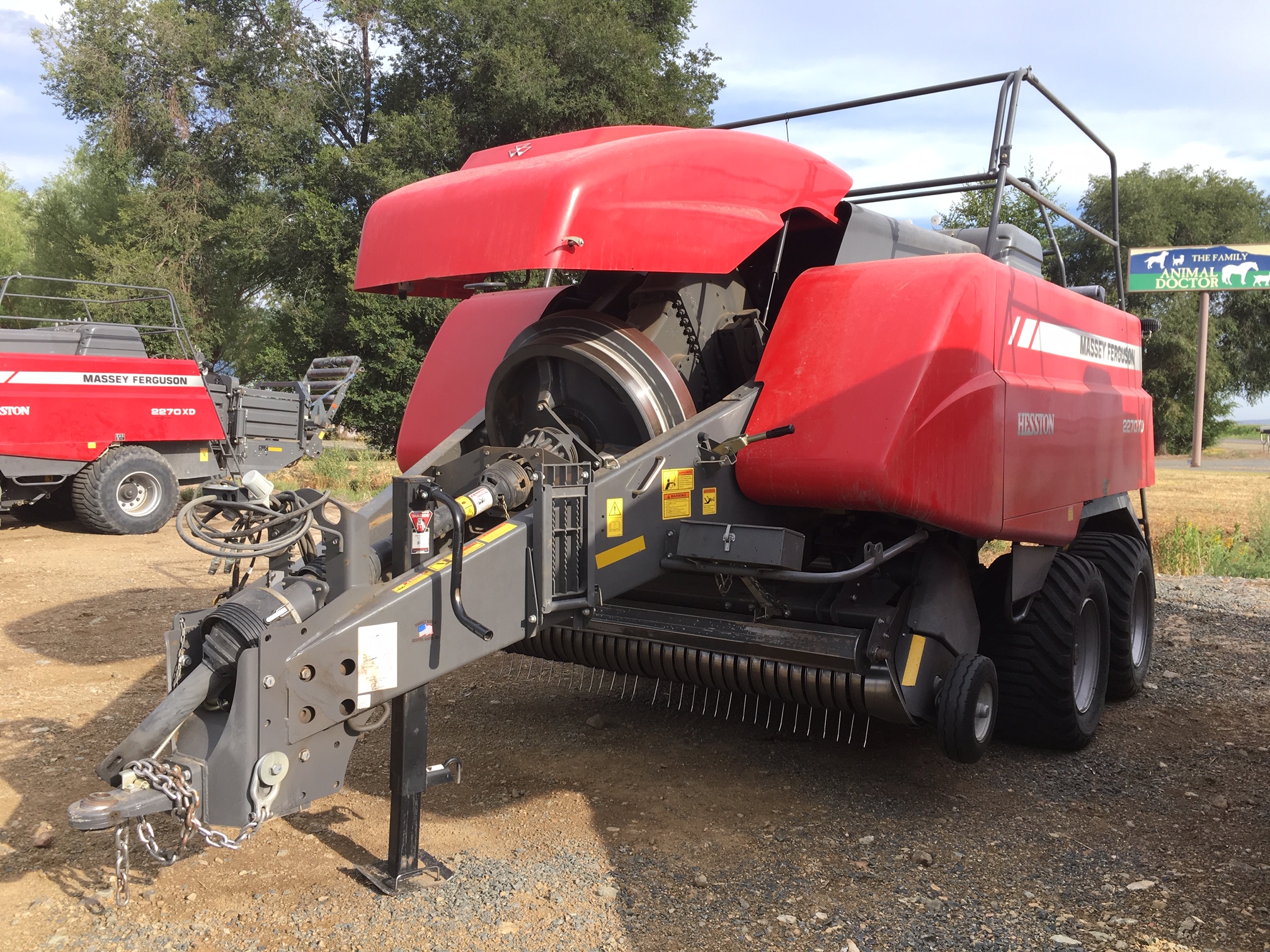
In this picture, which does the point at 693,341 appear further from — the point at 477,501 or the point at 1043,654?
the point at 1043,654

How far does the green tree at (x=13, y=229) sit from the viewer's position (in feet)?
105

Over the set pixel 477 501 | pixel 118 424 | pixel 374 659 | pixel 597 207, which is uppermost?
pixel 597 207

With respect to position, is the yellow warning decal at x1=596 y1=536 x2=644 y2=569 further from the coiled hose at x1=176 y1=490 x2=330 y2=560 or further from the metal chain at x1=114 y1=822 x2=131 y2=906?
the metal chain at x1=114 y1=822 x2=131 y2=906

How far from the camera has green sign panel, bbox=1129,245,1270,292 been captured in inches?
823

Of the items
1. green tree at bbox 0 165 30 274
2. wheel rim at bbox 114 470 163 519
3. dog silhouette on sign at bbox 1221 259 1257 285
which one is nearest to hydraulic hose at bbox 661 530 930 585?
wheel rim at bbox 114 470 163 519

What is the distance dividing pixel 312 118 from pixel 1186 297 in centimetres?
2376

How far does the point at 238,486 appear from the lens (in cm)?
303

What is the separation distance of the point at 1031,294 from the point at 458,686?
3.34 meters

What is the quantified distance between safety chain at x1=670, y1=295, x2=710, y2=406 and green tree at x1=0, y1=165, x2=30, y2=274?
3247cm

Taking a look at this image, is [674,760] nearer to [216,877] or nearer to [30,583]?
[216,877]

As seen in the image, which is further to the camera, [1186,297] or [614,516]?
[1186,297]

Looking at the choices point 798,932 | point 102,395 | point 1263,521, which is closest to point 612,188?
point 798,932

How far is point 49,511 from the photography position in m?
12.1

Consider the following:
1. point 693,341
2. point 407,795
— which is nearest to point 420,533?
point 407,795
